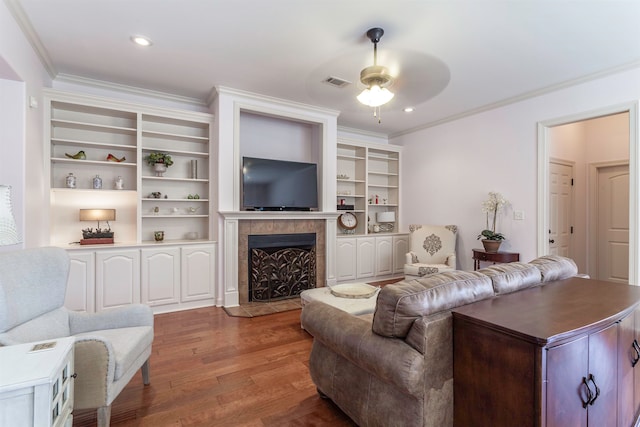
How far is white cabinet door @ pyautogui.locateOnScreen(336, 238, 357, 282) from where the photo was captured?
4.96 metres

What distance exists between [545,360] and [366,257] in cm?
417

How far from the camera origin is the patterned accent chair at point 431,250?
4488mm

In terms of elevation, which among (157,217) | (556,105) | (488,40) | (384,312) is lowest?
(384,312)

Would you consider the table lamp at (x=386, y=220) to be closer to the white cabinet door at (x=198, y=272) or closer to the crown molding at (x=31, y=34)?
the white cabinet door at (x=198, y=272)

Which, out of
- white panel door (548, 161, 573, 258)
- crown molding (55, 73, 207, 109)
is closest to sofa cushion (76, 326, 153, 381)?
crown molding (55, 73, 207, 109)

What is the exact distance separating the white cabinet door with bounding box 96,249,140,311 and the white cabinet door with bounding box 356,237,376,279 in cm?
321

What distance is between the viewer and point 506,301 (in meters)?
1.51

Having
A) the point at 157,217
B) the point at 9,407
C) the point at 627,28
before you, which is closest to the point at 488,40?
the point at 627,28

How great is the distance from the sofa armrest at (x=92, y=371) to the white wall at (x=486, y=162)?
4.50 meters

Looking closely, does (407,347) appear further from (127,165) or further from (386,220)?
(386,220)

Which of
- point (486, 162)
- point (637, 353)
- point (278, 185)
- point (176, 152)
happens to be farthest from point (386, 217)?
point (637, 353)

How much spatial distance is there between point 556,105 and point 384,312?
3880mm

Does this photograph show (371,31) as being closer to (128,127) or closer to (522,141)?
(522,141)

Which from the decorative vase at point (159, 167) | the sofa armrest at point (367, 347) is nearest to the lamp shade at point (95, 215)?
the decorative vase at point (159, 167)
